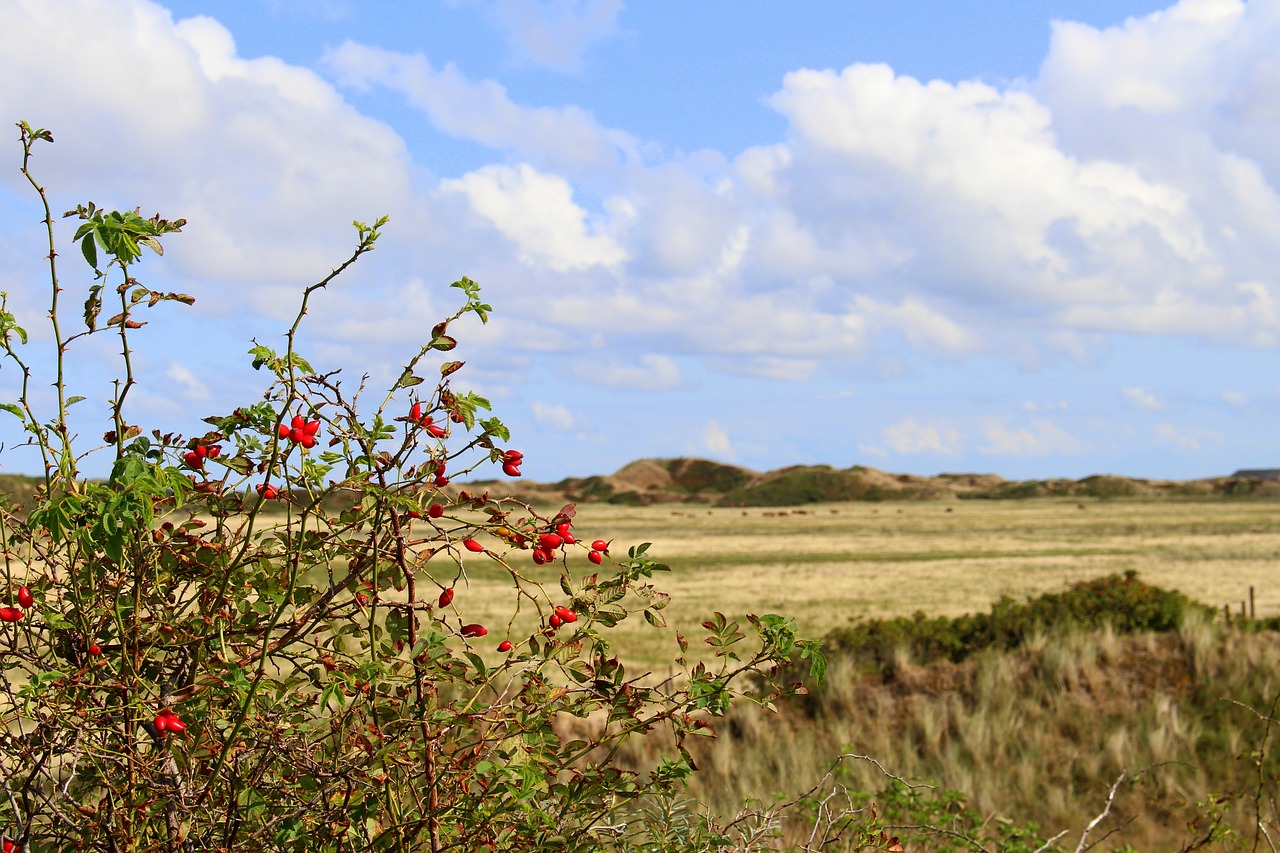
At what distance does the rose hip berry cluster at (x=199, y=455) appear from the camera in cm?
301

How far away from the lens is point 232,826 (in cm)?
294

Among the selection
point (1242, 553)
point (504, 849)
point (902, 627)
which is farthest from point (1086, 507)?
point (504, 849)

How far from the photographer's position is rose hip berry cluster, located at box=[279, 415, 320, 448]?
2.71 meters

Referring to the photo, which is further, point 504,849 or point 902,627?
point 902,627

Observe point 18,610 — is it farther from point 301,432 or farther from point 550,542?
point 550,542

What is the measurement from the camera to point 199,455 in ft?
9.90

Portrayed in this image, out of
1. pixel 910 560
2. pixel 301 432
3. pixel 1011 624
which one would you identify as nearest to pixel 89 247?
pixel 301 432

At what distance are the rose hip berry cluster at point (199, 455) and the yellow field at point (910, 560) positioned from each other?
5617 millimetres

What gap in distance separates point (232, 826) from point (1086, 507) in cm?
8836

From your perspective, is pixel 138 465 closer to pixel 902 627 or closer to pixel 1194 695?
pixel 1194 695

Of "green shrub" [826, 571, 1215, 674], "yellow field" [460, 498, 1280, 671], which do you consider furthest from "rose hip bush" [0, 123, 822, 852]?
"green shrub" [826, 571, 1215, 674]

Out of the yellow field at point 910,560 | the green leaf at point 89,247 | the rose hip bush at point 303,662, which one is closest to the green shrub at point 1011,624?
the yellow field at point 910,560

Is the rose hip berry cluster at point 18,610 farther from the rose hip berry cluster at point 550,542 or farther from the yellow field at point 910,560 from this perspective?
the yellow field at point 910,560

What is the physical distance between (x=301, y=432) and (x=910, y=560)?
39544 millimetres
